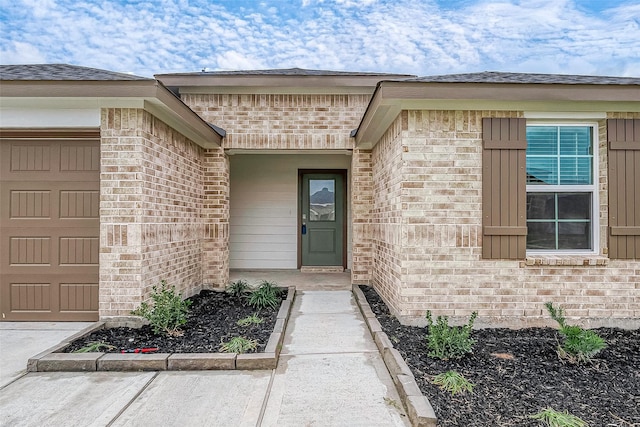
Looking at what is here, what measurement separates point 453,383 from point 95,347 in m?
3.35

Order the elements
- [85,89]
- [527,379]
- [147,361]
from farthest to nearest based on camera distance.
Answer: [85,89] → [147,361] → [527,379]

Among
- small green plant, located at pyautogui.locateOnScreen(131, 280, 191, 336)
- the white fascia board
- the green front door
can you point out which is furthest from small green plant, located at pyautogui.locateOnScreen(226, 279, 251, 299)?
the white fascia board

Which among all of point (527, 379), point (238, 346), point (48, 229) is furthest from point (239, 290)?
point (527, 379)

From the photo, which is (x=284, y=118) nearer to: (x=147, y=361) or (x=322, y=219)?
(x=322, y=219)

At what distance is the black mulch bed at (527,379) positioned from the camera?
263 centimetres

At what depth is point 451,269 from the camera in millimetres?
4516

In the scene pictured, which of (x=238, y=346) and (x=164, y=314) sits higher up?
(x=164, y=314)

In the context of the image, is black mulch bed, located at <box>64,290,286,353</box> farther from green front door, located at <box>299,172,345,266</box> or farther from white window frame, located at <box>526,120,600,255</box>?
white window frame, located at <box>526,120,600,255</box>

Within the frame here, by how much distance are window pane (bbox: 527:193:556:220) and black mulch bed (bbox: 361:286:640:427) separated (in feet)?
4.50

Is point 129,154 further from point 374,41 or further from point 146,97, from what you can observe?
point 374,41

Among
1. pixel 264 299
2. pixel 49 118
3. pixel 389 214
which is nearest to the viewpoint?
pixel 49 118

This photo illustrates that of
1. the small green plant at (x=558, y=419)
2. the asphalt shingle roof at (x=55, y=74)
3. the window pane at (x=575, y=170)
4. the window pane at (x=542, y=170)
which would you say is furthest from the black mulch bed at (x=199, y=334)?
the window pane at (x=575, y=170)

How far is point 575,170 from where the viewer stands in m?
4.70

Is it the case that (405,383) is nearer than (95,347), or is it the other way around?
(405,383)
